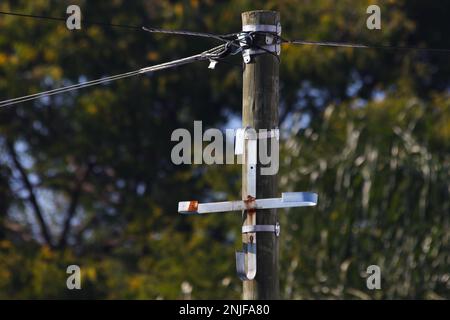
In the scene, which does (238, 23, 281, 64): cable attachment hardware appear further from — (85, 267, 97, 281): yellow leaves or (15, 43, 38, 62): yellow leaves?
(15, 43, 38, 62): yellow leaves

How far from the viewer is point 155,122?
3600 cm

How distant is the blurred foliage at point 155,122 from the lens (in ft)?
99.6

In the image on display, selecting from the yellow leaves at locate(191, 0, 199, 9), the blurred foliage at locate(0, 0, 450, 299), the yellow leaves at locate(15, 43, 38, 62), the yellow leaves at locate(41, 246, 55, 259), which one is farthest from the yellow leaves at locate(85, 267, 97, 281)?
the yellow leaves at locate(191, 0, 199, 9)

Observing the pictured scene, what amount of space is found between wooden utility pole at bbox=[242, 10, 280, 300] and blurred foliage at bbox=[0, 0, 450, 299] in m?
14.7

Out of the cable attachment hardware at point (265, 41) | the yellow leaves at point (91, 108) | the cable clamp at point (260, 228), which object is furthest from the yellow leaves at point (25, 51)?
the cable clamp at point (260, 228)

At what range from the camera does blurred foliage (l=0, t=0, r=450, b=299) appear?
30359 mm

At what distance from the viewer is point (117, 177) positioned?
118 feet

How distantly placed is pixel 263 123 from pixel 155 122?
23839mm

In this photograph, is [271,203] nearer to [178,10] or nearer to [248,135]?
[248,135]

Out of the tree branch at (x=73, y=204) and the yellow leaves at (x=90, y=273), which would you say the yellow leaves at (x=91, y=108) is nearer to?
the tree branch at (x=73, y=204)

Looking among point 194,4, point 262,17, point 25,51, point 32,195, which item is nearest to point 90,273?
point 32,195

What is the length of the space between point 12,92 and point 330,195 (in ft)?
31.4
